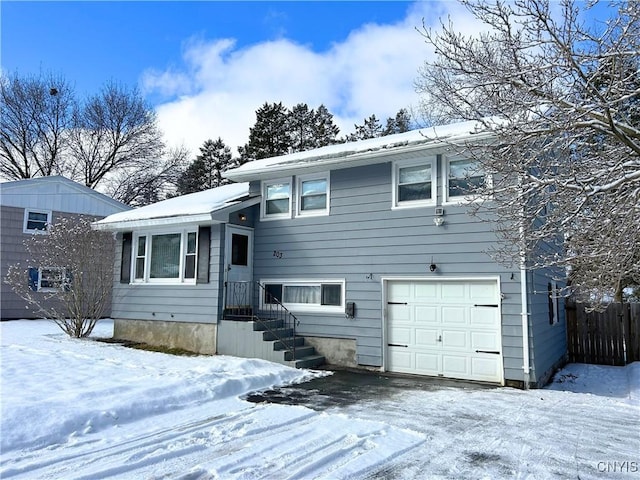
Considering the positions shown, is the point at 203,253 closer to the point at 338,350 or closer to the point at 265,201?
the point at 265,201

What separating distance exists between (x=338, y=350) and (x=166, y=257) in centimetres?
496

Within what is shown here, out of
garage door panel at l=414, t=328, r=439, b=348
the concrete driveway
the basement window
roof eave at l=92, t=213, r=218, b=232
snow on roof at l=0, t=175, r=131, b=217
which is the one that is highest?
snow on roof at l=0, t=175, r=131, b=217

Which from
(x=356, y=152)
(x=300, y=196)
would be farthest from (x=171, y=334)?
(x=356, y=152)

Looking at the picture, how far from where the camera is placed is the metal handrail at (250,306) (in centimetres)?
998

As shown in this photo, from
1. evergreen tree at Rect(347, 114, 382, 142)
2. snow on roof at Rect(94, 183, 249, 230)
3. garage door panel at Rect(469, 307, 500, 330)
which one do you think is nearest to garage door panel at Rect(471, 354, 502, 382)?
garage door panel at Rect(469, 307, 500, 330)

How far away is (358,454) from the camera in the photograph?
418 cm

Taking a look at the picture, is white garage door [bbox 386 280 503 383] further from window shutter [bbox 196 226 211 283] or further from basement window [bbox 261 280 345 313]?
window shutter [bbox 196 226 211 283]

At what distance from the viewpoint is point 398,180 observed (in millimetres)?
9133

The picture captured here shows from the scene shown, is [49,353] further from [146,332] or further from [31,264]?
[31,264]

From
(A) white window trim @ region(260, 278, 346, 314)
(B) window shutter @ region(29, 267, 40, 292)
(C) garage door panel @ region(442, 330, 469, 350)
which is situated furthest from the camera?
(B) window shutter @ region(29, 267, 40, 292)

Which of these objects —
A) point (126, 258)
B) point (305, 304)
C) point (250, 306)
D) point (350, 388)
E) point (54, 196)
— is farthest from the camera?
point (54, 196)

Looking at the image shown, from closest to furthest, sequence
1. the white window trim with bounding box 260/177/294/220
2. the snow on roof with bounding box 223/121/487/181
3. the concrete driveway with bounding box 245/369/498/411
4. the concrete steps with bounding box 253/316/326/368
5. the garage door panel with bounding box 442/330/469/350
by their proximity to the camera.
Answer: the concrete driveway with bounding box 245/369/498/411
the garage door panel with bounding box 442/330/469/350
the snow on roof with bounding box 223/121/487/181
the concrete steps with bounding box 253/316/326/368
the white window trim with bounding box 260/177/294/220

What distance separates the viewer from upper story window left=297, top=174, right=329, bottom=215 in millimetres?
10070

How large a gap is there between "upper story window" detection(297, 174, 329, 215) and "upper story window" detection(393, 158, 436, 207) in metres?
1.71
